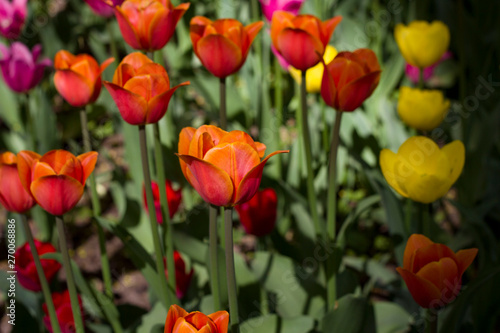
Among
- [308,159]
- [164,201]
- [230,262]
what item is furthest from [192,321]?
[308,159]

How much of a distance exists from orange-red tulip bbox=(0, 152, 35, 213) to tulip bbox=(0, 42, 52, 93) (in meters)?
0.67

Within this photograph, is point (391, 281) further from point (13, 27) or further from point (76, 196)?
point (13, 27)

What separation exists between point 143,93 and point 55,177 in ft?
0.51

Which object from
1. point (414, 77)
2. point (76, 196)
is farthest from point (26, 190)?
point (414, 77)

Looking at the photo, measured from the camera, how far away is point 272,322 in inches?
37.0

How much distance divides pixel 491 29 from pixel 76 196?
1.87 m

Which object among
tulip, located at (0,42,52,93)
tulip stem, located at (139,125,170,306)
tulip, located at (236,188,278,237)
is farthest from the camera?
tulip, located at (0,42,52,93)

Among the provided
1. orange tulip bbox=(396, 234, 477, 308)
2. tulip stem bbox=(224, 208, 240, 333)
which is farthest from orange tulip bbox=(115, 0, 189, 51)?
orange tulip bbox=(396, 234, 477, 308)

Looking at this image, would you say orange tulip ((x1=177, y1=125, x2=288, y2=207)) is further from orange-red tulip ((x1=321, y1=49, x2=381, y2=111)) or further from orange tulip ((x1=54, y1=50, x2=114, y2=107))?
orange tulip ((x1=54, y1=50, x2=114, y2=107))

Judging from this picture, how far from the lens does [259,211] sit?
1.13m

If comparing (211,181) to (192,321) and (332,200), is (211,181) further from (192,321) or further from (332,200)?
(332,200)

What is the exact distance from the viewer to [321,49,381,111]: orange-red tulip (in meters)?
0.80

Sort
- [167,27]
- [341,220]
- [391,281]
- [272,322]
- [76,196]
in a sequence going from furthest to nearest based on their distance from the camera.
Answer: [341,220]
[391,281]
[272,322]
[167,27]
[76,196]

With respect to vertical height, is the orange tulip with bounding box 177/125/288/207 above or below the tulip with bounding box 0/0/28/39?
below
